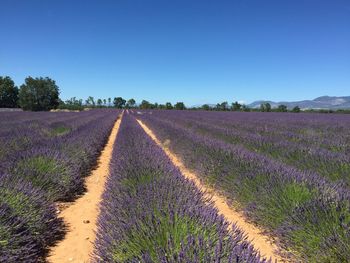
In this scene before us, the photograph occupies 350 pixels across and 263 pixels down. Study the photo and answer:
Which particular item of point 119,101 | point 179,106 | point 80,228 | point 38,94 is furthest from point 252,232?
point 119,101

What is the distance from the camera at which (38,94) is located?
65.4 meters

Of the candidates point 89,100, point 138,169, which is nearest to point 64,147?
point 138,169

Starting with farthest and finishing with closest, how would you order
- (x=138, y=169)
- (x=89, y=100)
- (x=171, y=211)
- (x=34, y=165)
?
1. (x=89, y=100)
2. (x=34, y=165)
3. (x=138, y=169)
4. (x=171, y=211)

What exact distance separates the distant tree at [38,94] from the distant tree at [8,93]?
941 centimetres

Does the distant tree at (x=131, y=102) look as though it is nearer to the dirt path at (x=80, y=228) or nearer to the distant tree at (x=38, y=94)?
the distant tree at (x=38, y=94)

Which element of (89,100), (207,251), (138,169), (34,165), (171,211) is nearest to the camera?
(207,251)

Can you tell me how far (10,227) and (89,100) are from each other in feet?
455

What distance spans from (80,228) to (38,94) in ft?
222

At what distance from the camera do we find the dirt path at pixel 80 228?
10.7 feet

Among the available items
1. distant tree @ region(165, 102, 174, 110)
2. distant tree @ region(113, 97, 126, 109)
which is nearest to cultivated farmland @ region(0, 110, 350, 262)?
distant tree @ region(165, 102, 174, 110)

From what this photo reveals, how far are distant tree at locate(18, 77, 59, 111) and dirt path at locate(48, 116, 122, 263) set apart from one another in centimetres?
6420

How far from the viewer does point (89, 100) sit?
13600 cm

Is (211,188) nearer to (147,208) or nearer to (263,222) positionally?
(263,222)

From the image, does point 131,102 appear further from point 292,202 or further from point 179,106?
point 292,202
